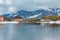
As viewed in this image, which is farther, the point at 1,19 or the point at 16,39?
the point at 1,19

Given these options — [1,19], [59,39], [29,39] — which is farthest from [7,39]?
[1,19]

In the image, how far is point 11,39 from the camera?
11.2 meters

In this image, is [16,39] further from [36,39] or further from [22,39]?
[36,39]

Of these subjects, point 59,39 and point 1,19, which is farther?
point 1,19

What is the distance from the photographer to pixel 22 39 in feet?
36.6

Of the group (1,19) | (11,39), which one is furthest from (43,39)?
(1,19)

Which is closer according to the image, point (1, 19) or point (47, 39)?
point (47, 39)

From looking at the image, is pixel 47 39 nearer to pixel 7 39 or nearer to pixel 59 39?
pixel 59 39

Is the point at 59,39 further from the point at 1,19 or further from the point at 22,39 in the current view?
the point at 1,19

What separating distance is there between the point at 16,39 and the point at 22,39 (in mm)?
339

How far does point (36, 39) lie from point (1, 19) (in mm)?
33903

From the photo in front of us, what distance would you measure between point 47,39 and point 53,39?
339 millimetres

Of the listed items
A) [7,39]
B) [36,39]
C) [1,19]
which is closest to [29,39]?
[36,39]

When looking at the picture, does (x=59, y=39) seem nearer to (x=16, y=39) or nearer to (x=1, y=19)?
(x=16, y=39)
